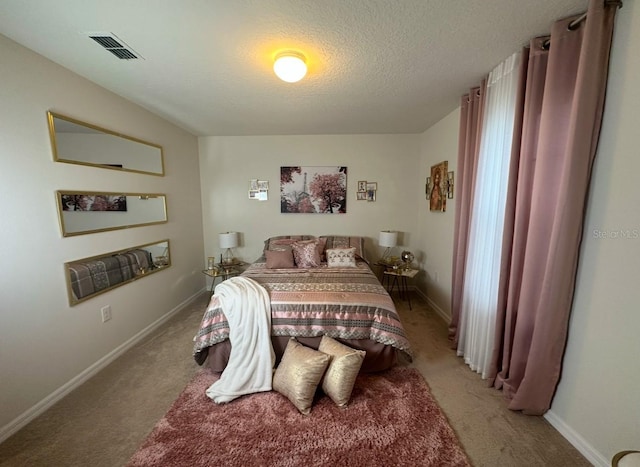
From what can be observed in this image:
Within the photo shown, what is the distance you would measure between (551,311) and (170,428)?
2.42 metres

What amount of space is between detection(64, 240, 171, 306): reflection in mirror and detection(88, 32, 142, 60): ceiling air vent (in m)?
1.60

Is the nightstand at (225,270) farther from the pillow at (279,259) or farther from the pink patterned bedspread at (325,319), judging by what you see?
the pink patterned bedspread at (325,319)

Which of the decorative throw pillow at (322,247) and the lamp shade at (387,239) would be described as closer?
the decorative throw pillow at (322,247)

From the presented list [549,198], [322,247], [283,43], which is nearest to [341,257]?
[322,247]

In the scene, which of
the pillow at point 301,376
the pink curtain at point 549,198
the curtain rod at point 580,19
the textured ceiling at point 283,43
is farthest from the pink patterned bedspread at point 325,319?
the curtain rod at point 580,19

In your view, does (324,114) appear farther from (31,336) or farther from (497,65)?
(31,336)

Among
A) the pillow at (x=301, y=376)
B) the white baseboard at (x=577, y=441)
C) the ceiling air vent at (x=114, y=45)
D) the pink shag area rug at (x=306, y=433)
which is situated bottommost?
the pink shag area rug at (x=306, y=433)

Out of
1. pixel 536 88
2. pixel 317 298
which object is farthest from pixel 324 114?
pixel 317 298

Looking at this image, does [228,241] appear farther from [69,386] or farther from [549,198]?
[549,198]

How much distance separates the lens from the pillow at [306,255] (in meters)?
3.14

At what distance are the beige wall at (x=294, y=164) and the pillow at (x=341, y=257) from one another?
2.25 feet

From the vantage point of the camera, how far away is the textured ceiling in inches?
50.9

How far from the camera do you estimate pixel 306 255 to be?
318cm

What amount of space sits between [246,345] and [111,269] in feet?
4.99
